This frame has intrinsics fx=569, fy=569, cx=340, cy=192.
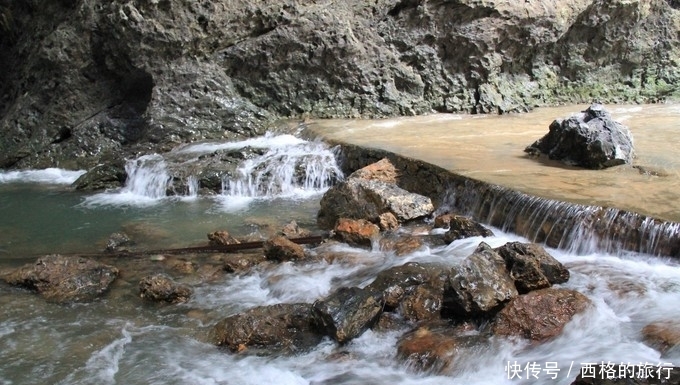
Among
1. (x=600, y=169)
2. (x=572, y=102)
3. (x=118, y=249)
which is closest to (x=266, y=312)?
(x=118, y=249)

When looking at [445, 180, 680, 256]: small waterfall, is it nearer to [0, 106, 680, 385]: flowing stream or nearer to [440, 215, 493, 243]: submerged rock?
[0, 106, 680, 385]: flowing stream

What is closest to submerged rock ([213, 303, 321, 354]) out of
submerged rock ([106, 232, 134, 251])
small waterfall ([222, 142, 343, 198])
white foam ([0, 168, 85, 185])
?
submerged rock ([106, 232, 134, 251])

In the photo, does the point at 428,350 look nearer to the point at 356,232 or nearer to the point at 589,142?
the point at 356,232

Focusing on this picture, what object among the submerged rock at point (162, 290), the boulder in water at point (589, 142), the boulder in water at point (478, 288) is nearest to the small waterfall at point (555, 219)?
the boulder in water at point (478, 288)

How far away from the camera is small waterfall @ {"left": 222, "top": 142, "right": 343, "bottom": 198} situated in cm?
788

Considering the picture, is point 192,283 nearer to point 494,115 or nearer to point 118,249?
point 118,249

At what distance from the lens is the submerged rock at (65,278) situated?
455cm

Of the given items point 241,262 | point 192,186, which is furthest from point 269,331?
point 192,186

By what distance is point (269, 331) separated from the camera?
3820mm

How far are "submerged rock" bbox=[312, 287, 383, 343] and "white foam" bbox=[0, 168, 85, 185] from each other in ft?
22.0

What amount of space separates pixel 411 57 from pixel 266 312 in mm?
8550

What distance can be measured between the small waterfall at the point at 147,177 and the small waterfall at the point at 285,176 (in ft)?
3.03

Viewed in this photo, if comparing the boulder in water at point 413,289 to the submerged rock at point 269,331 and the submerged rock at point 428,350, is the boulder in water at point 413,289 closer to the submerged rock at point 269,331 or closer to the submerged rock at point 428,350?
the submerged rock at point 428,350

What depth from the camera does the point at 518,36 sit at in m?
11.8
